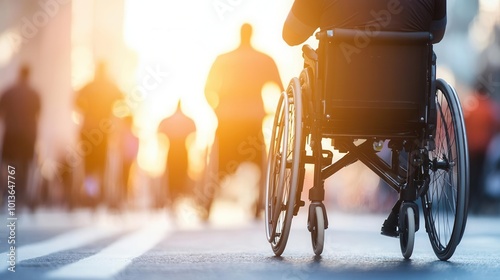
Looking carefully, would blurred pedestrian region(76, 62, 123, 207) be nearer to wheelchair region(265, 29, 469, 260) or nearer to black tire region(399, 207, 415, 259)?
wheelchair region(265, 29, 469, 260)

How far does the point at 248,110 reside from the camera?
12.7 metres

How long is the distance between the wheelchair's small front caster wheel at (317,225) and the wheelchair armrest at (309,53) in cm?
82

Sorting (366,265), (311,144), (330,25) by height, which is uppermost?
(330,25)

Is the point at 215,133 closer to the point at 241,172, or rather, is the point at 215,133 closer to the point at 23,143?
the point at 241,172

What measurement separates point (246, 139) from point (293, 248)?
554 centimetres

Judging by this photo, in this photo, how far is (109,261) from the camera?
233 inches

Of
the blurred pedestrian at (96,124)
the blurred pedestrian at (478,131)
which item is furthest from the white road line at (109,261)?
the blurred pedestrian at (478,131)

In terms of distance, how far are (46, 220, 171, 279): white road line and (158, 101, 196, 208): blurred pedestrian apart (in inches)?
254

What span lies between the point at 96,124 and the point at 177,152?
116 cm

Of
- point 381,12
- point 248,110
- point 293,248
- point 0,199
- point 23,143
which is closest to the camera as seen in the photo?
point 381,12

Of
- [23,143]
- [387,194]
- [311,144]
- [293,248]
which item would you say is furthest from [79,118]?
[311,144]

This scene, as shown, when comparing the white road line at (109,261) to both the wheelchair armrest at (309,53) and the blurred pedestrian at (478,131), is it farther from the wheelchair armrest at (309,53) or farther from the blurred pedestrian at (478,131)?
the blurred pedestrian at (478,131)

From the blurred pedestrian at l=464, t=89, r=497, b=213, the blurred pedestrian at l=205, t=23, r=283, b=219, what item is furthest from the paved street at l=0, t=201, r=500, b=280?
the blurred pedestrian at l=464, t=89, r=497, b=213

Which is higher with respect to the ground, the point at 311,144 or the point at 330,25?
the point at 330,25
